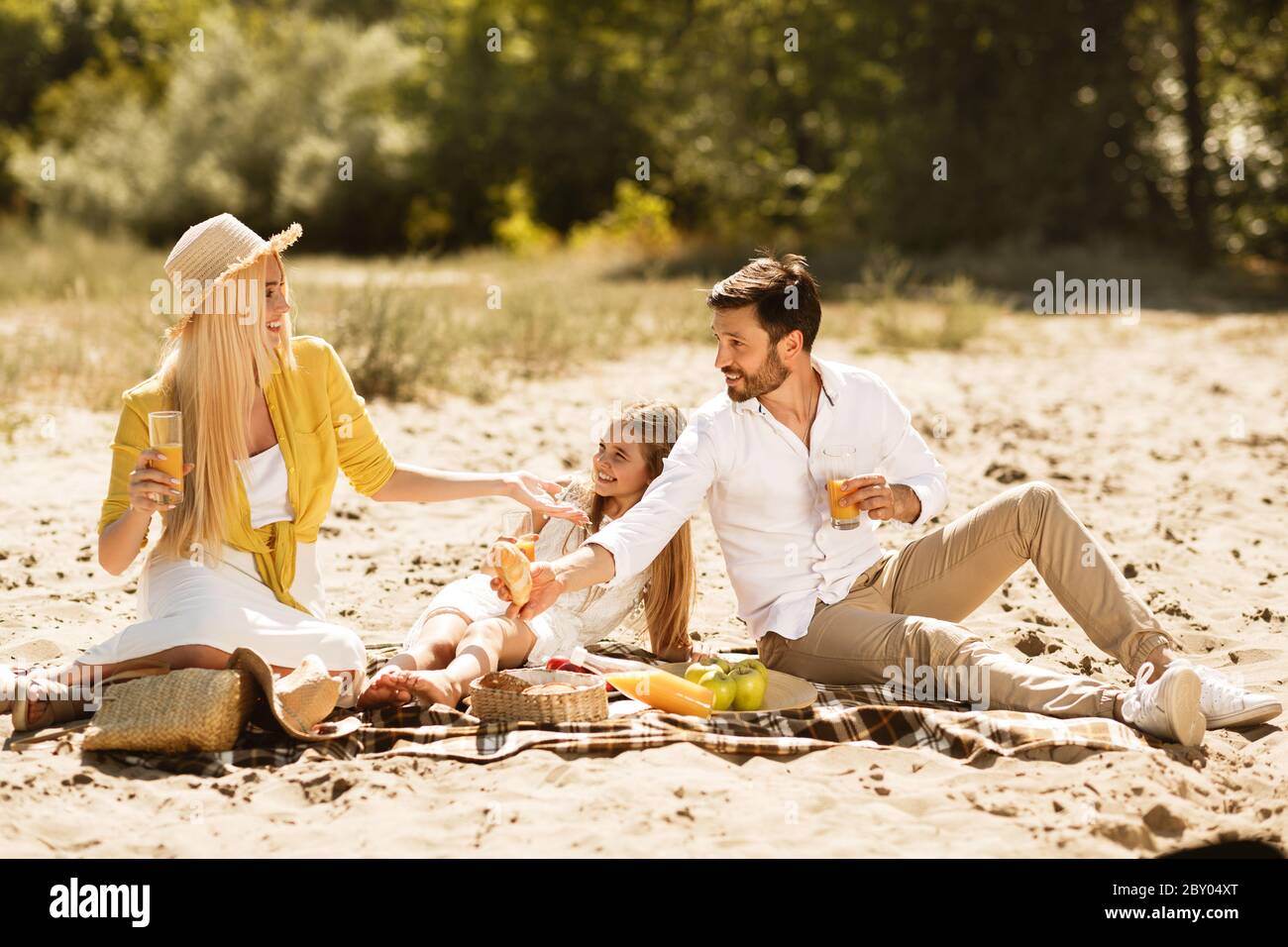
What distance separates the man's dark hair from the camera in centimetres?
475

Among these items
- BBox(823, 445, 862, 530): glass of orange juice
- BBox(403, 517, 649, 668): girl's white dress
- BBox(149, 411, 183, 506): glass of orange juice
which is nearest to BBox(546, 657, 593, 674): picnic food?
BBox(403, 517, 649, 668): girl's white dress

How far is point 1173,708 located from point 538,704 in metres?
1.90

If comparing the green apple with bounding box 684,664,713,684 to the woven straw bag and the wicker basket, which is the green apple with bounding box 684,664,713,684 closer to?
the wicker basket

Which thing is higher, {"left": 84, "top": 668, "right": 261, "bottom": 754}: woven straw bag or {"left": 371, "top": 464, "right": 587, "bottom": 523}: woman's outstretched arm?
{"left": 371, "top": 464, "right": 587, "bottom": 523}: woman's outstretched arm

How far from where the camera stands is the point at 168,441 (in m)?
4.26

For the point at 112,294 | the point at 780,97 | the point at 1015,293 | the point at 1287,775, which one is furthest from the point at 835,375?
the point at 780,97

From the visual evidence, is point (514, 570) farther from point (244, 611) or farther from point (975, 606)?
point (975, 606)

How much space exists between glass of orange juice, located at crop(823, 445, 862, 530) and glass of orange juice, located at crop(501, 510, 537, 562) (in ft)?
3.16

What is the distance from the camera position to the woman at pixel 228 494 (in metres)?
4.56

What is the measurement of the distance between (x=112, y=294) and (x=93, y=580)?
776 centimetres

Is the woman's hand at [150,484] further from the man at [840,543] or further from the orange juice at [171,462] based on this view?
the man at [840,543]

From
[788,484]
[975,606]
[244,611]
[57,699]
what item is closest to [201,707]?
[244,611]

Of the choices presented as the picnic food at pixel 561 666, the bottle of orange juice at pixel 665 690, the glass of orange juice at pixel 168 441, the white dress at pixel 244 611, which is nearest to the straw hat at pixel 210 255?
the glass of orange juice at pixel 168 441

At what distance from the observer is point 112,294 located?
1342 cm
